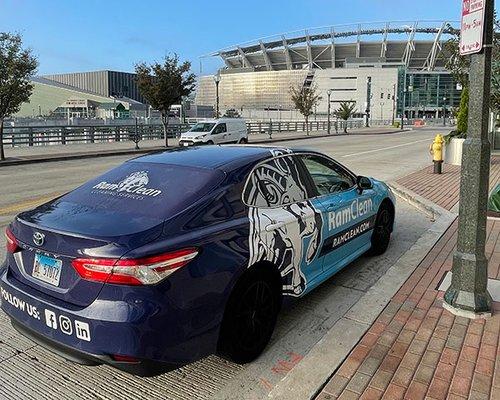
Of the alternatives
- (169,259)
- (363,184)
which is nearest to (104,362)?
(169,259)

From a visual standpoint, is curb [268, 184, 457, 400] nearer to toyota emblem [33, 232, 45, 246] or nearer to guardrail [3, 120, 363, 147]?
toyota emblem [33, 232, 45, 246]

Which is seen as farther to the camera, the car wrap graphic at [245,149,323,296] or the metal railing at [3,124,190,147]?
the metal railing at [3,124,190,147]

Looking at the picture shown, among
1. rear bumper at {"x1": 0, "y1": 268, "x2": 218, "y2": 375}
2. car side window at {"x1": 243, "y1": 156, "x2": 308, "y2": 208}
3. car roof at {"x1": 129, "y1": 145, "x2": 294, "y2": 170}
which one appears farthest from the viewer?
car roof at {"x1": 129, "y1": 145, "x2": 294, "y2": 170}

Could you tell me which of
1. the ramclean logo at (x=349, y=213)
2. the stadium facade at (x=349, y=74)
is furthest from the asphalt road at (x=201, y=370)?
the stadium facade at (x=349, y=74)

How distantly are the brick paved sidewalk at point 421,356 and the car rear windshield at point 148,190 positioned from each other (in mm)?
1559

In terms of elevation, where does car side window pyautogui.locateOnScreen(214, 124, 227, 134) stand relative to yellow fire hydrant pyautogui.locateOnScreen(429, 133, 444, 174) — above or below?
above

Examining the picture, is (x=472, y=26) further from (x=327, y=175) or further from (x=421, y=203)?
(x=421, y=203)

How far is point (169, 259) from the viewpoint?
9.19 feet

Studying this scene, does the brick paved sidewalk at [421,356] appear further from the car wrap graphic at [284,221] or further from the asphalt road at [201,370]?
the car wrap graphic at [284,221]

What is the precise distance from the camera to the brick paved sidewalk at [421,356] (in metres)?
3.03

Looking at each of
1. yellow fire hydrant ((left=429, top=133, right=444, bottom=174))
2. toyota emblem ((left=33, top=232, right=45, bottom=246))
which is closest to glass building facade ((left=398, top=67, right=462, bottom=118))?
yellow fire hydrant ((left=429, top=133, right=444, bottom=174))

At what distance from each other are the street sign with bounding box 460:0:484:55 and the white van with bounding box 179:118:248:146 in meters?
21.5

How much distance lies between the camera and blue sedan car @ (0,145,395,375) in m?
2.72

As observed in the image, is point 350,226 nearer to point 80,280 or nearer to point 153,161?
point 153,161
